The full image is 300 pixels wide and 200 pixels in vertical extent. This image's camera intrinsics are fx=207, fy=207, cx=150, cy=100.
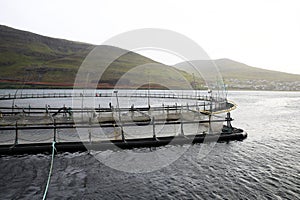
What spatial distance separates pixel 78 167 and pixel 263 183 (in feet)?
36.0

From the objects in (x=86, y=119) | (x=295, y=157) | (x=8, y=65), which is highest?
(x=8, y=65)

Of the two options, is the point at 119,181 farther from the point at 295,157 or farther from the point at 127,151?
the point at 295,157

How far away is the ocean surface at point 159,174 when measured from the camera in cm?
1019

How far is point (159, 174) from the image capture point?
40.9ft

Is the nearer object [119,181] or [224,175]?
[119,181]

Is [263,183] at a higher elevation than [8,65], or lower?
lower

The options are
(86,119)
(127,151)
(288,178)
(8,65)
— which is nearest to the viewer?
(288,178)

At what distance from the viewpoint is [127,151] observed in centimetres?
1645

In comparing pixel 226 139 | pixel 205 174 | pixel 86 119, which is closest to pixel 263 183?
pixel 205 174

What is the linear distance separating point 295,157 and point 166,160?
1076 cm

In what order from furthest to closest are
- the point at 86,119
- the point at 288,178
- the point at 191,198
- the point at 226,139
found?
the point at 86,119, the point at 226,139, the point at 288,178, the point at 191,198

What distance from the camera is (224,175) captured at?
494 inches

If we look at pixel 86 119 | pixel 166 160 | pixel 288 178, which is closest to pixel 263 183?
pixel 288 178

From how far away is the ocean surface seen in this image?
33.4 ft
